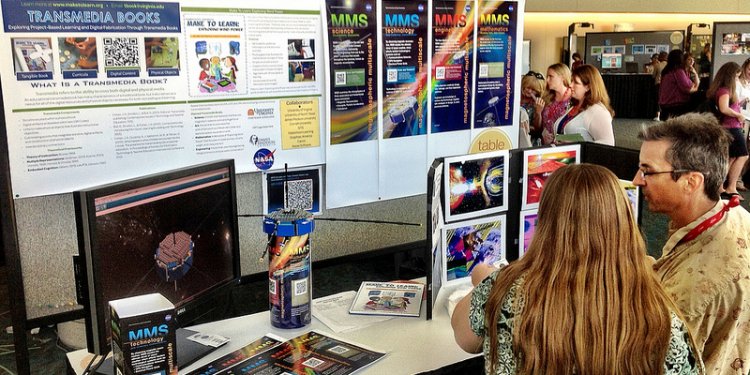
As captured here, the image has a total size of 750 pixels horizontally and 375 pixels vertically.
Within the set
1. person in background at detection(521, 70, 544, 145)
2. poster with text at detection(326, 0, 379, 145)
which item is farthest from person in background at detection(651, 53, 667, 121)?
poster with text at detection(326, 0, 379, 145)

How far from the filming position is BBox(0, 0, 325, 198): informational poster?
2.37m

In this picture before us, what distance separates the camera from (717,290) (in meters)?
1.61

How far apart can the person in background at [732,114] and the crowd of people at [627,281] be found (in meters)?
4.81

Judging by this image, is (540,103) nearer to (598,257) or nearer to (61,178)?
(61,178)

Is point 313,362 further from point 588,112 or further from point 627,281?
point 588,112

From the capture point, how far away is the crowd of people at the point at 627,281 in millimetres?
1306

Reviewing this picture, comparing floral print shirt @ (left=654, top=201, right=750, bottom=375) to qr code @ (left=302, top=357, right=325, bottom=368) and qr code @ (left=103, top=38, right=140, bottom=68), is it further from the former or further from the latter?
qr code @ (left=103, top=38, right=140, bottom=68)

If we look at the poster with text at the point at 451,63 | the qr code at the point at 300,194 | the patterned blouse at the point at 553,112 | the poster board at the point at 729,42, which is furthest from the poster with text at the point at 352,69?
the poster board at the point at 729,42

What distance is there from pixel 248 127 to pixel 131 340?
1581mm

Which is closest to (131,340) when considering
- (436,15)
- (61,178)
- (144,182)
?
(144,182)

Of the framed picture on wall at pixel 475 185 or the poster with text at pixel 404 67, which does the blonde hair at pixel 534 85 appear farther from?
the framed picture on wall at pixel 475 185

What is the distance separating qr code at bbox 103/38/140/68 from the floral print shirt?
192 cm

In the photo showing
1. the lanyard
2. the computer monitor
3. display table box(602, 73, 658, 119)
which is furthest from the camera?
display table box(602, 73, 658, 119)

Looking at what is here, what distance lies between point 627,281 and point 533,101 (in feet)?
12.9
